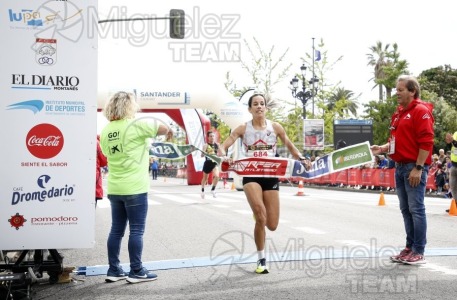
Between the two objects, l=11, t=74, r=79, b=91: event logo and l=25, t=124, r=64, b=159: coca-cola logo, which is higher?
l=11, t=74, r=79, b=91: event logo

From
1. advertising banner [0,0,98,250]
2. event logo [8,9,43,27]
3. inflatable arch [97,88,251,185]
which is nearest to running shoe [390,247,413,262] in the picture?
advertising banner [0,0,98,250]

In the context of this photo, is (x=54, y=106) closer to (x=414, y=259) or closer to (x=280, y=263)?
(x=280, y=263)

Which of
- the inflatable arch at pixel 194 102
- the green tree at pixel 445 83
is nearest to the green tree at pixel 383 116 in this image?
the green tree at pixel 445 83

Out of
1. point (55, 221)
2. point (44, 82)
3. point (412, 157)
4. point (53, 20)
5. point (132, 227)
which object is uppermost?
point (53, 20)

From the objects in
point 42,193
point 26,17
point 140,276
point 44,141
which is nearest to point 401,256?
point 140,276

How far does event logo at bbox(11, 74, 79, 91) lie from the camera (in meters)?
5.46

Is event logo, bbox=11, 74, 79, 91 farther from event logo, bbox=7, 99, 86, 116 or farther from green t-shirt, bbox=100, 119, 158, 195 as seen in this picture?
green t-shirt, bbox=100, 119, 158, 195

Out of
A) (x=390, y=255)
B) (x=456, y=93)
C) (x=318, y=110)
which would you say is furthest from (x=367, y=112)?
(x=390, y=255)

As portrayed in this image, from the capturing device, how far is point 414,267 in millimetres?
6645

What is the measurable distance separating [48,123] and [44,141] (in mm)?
166

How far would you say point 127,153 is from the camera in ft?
20.4

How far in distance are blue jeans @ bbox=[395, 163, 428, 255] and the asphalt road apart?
283mm

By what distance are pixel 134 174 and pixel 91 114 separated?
2.78 feet

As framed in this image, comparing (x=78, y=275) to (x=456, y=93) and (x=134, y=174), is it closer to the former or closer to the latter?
(x=134, y=174)
